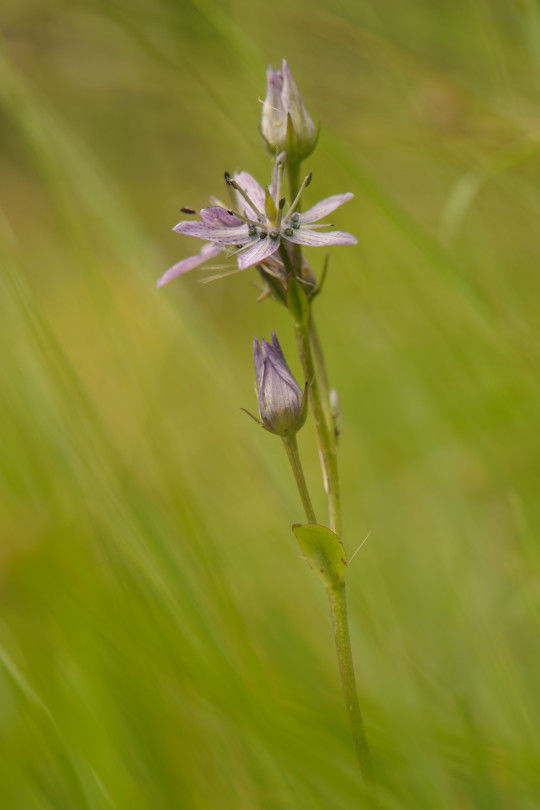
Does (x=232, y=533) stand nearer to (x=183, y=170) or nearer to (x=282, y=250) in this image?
(x=282, y=250)

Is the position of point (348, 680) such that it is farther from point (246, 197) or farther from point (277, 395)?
point (246, 197)

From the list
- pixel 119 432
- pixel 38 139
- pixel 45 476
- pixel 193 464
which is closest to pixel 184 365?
pixel 119 432

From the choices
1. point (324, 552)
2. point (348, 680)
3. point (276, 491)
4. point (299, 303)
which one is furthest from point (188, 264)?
point (276, 491)

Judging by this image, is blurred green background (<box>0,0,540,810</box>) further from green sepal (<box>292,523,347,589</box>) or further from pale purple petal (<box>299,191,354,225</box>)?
pale purple petal (<box>299,191,354,225</box>)

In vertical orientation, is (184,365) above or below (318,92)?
below

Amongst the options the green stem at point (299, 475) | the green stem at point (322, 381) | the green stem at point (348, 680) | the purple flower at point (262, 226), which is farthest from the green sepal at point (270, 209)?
the green stem at point (348, 680)
